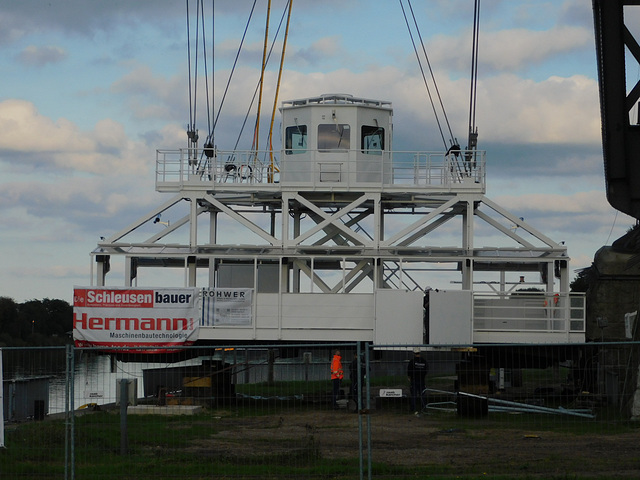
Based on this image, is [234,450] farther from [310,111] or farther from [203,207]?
[310,111]

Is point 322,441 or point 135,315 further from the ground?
point 135,315

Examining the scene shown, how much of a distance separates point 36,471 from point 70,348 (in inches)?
84.8

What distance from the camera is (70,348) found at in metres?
13.3

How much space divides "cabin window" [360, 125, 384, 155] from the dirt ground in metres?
13.4

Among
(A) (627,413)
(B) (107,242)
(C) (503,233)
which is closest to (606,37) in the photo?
(A) (627,413)

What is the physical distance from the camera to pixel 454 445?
1600 centimetres

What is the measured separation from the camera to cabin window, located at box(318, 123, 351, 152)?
3044 cm

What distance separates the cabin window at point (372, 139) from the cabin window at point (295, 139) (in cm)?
187

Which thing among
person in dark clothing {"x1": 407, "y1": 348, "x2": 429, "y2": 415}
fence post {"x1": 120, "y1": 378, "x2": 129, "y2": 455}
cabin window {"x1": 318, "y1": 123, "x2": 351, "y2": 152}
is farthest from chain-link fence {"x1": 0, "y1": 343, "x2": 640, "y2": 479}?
cabin window {"x1": 318, "y1": 123, "x2": 351, "y2": 152}

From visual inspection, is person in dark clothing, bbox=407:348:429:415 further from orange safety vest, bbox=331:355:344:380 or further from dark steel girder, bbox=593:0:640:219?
dark steel girder, bbox=593:0:640:219

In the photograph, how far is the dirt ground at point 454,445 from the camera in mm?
13922

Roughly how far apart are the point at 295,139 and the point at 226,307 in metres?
6.95

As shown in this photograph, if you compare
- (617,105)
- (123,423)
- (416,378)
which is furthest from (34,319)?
(617,105)

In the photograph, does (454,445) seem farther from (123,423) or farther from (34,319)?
(34,319)
